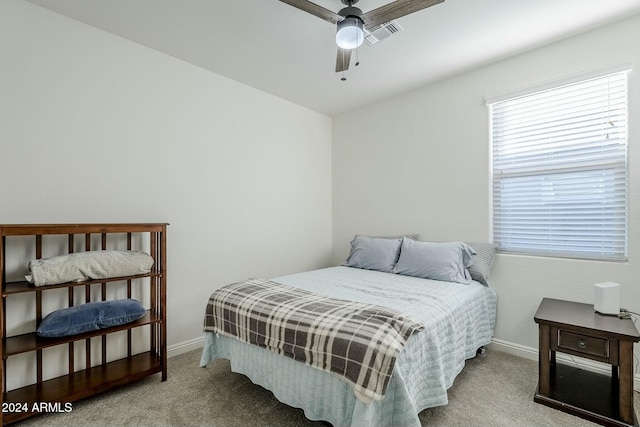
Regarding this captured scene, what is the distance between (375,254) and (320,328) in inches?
65.5

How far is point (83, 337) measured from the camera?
193 centimetres

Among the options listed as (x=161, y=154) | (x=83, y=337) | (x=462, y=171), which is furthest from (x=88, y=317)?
(x=462, y=171)

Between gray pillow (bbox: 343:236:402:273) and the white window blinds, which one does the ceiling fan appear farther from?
gray pillow (bbox: 343:236:402:273)

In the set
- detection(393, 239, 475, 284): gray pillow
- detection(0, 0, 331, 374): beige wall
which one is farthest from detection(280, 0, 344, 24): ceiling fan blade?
detection(393, 239, 475, 284): gray pillow

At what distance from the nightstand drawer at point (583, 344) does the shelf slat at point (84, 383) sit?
8.94ft

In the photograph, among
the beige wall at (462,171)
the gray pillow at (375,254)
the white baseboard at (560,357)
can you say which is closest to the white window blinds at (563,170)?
the beige wall at (462,171)

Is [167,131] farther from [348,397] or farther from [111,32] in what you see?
[348,397]

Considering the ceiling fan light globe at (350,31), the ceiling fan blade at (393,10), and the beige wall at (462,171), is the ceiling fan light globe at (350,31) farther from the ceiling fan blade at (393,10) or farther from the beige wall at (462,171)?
the beige wall at (462,171)

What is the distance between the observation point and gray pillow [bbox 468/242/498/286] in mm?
2695

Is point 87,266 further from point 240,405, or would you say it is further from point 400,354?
point 400,354

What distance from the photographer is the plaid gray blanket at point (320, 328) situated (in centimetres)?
140

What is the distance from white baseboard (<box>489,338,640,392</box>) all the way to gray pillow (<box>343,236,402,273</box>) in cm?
114

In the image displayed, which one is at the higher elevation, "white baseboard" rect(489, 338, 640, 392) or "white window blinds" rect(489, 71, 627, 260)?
"white window blinds" rect(489, 71, 627, 260)

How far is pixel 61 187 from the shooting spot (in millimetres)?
2182
